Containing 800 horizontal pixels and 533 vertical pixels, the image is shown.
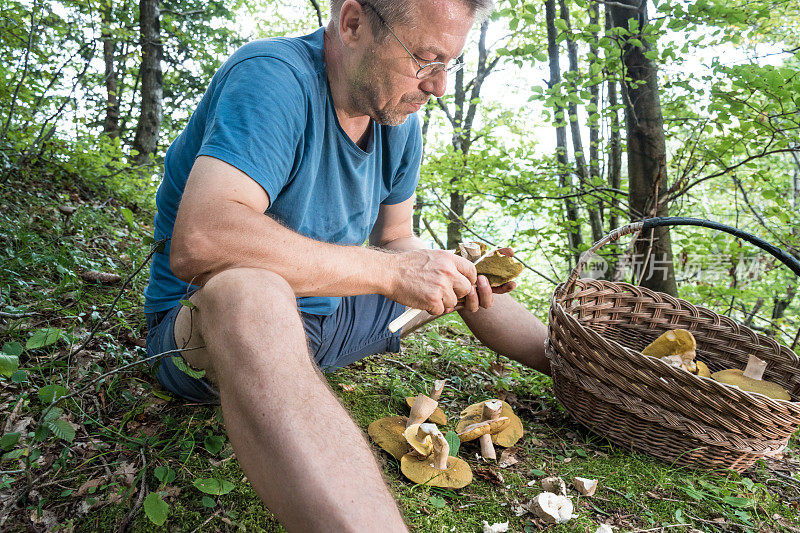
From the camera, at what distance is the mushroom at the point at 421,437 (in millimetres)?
1450

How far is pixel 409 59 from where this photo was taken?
64.4 inches

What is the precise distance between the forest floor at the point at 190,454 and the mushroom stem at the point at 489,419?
0.03 metres

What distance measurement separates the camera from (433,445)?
58.1 inches

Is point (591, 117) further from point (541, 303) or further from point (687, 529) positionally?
point (687, 529)

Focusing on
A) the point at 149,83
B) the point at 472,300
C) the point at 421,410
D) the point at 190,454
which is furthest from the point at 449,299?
the point at 149,83

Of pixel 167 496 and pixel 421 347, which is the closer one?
pixel 167 496

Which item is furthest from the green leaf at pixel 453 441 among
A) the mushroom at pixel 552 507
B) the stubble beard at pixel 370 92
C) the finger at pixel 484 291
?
the stubble beard at pixel 370 92

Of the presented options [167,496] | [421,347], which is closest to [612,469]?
[421,347]

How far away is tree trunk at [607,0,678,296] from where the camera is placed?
2943 millimetres

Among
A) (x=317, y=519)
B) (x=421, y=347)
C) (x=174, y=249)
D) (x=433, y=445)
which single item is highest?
(x=174, y=249)

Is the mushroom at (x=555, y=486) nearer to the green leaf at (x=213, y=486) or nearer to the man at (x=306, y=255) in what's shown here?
the man at (x=306, y=255)

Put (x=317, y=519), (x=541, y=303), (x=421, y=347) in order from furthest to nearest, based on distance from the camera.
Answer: (x=541, y=303)
(x=421, y=347)
(x=317, y=519)

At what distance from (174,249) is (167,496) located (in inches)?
→ 25.8

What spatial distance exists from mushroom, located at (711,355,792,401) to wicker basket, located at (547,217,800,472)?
0.19 meters
